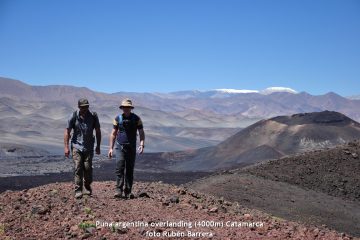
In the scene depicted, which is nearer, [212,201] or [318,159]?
[212,201]

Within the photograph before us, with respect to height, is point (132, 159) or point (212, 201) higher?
point (132, 159)

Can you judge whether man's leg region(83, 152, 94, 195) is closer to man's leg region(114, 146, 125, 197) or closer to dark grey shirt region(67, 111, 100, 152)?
dark grey shirt region(67, 111, 100, 152)

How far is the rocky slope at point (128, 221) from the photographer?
5.45 meters

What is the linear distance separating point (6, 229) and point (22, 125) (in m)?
85.7

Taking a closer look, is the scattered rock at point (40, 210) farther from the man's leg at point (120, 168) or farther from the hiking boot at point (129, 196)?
the hiking boot at point (129, 196)

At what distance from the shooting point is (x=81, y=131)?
7102 mm

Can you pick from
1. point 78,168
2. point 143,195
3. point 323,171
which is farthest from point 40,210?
point 323,171

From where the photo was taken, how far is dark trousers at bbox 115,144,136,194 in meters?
7.12

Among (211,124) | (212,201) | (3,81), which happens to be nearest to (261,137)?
(212,201)

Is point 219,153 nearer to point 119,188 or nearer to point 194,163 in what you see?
point 194,163

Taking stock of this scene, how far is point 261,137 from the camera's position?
42.4 m

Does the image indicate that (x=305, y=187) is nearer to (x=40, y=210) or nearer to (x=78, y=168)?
(x=78, y=168)

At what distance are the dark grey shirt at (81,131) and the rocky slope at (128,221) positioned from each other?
0.73 meters

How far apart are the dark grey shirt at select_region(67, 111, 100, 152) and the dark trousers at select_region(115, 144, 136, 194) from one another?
408mm
